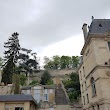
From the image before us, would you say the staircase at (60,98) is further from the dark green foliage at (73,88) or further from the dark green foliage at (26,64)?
the dark green foliage at (26,64)

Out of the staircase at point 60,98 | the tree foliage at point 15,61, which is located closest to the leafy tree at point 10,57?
the tree foliage at point 15,61

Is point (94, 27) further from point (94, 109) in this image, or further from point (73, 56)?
point (73, 56)

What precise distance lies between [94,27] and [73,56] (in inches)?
1821

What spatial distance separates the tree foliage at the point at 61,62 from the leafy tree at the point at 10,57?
2306 cm

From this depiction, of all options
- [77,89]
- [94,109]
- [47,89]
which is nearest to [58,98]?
[47,89]

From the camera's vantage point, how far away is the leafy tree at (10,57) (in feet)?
121

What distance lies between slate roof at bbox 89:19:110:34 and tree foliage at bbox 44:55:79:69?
43.5m

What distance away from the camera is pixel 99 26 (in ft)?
71.1

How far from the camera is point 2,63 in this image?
42938 mm

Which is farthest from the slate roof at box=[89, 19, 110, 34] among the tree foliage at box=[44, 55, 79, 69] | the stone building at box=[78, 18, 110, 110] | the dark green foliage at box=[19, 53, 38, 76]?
the tree foliage at box=[44, 55, 79, 69]

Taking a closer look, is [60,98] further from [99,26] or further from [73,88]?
[99,26]

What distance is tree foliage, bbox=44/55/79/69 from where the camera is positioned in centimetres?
6544

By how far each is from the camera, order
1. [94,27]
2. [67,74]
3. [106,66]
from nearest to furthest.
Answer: [106,66], [94,27], [67,74]

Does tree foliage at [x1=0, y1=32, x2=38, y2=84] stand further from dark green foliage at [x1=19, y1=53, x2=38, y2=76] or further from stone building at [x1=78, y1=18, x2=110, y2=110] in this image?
stone building at [x1=78, y1=18, x2=110, y2=110]
